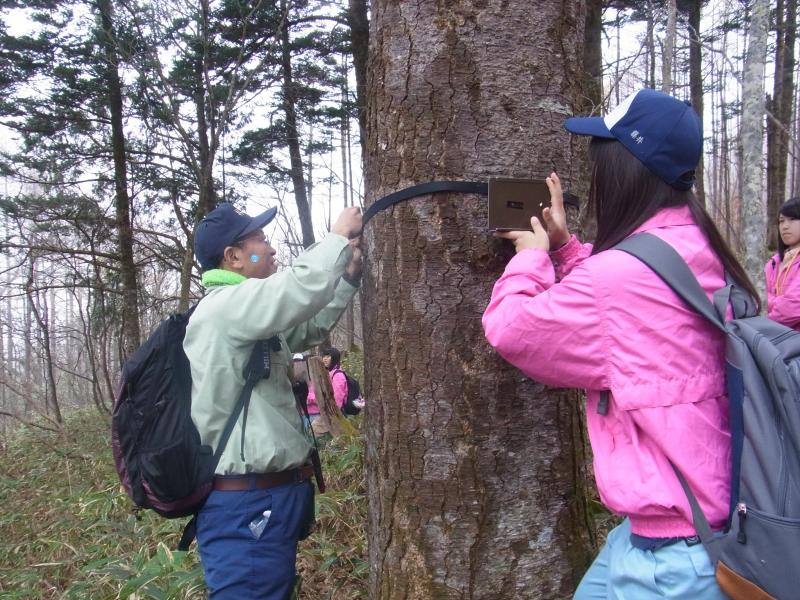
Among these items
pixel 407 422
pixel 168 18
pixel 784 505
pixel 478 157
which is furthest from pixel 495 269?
pixel 168 18

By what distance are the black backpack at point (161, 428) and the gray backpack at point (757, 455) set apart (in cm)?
163

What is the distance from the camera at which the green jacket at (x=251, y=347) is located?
87.4 inches

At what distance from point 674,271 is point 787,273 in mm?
4410

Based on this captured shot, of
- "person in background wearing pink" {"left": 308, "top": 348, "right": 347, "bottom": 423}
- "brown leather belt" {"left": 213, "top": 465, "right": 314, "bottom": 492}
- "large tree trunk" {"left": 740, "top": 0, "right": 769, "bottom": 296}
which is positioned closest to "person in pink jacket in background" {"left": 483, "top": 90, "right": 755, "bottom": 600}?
"brown leather belt" {"left": 213, "top": 465, "right": 314, "bottom": 492}

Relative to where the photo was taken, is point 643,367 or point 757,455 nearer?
point 757,455

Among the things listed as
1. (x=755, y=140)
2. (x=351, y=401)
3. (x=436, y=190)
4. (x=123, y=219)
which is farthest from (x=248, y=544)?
(x=123, y=219)

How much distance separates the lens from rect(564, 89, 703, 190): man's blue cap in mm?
1488

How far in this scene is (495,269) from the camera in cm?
192

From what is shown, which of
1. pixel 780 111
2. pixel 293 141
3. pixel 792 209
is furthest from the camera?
pixel 780 111

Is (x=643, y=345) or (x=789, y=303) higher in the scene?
(x=643, y=345)

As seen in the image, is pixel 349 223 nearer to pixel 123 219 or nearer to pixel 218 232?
Result: pixel 218 232

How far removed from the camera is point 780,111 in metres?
15.4

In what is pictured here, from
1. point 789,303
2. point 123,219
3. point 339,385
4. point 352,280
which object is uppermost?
point 123,219

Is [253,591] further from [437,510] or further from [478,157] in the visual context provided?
[478,157]
